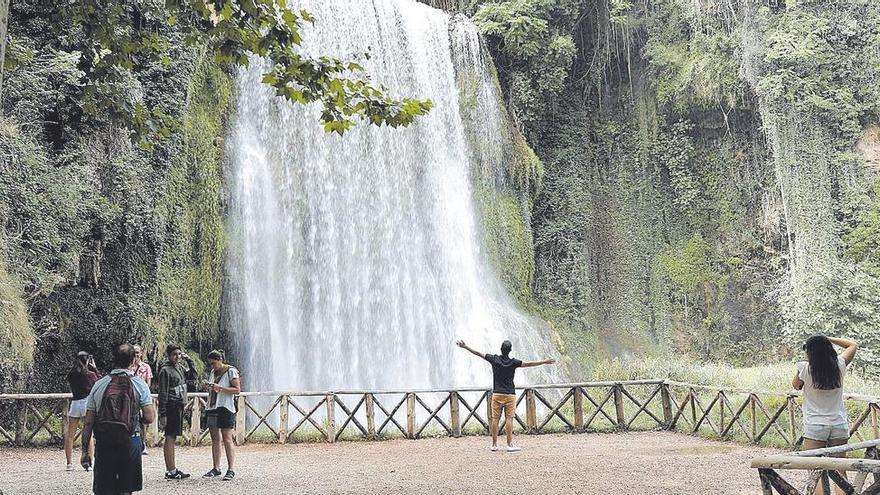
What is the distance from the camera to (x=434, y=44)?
859 inches

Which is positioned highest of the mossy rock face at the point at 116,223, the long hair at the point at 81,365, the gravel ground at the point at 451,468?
the mossy rock face at the point at 116,223

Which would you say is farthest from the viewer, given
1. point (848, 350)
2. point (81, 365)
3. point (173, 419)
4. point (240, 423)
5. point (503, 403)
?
point (240, 423)

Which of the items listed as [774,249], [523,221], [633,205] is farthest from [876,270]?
[523,221]

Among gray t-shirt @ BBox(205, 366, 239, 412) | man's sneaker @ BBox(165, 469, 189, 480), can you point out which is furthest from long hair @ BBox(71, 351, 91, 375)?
gray t-shirt @ BBox(205, 366, 239, 412)

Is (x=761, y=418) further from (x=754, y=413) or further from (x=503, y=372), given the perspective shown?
(x=503, y=372)

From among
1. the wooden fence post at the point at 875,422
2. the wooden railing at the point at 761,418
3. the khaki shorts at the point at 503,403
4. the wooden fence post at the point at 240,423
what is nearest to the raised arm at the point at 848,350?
the wooden railing at the point at 761,418

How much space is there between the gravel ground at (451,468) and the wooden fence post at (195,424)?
42 cm

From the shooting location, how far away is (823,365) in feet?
19.0

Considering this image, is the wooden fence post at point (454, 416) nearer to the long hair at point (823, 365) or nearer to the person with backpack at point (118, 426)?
the person with backpack at point (118, 426)

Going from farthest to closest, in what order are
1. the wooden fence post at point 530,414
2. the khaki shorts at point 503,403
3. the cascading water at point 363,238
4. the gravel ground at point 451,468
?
1. the cascading water at point 363,238
2. the wooden fence post at point 530,414
3. the khaki shorts at point 503,403
4. the gravel ground at point 451,468

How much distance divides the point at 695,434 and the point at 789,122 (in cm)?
1353

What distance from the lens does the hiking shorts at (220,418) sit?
334 inches

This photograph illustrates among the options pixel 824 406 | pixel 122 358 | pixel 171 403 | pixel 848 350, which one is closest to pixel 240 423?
pixel 171 403

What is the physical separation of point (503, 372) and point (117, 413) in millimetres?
5605
